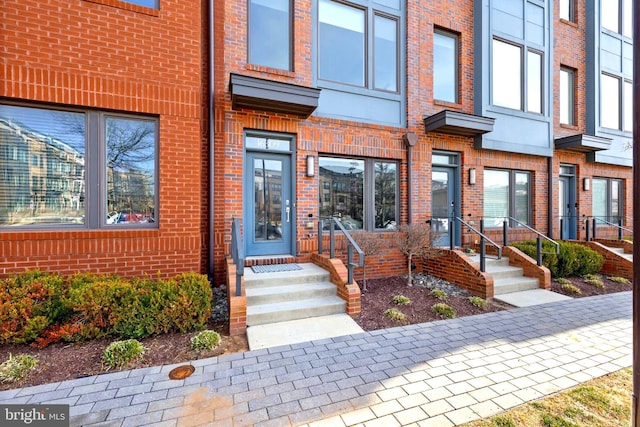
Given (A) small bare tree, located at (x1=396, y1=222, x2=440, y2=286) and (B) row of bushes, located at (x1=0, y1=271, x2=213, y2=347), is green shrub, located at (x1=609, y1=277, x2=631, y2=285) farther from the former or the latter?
(B) row of bushes, located at (x1=0, y1=271, x2=213, y2=347)

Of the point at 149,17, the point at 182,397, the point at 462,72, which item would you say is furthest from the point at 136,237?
the point at 462,72

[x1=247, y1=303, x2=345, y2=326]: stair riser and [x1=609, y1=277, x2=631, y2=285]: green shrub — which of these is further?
[x1=609, y1=277, x2=631, y2=285]: green shrub

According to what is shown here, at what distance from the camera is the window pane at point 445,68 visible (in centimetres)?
788

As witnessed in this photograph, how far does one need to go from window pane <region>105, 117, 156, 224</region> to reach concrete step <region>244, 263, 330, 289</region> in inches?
73.9

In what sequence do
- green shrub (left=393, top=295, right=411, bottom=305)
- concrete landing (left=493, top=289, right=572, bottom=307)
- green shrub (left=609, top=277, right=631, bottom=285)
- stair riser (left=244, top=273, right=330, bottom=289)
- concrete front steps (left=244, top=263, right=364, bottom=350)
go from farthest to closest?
green shrub (left=609, top=277, right=631, bottom=285), concrete landing (left=493, top=289, right=572, bottom=307), green shrub (left=393, top=295, right=411, bottom=305), stair riser (left=244, top=273, right=330, bottom=289), concrete front steps (left=244, top=263, right=364, bottom=350)

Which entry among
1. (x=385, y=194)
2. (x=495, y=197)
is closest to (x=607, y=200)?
(x=495, y=197)

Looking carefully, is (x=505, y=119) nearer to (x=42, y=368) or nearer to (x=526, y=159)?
(x=526, y=159)

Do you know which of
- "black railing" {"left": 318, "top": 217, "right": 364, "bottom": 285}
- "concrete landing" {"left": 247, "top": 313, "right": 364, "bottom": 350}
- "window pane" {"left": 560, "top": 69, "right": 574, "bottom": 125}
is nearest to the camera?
"concrete landing" {"left": 247, "top": 313, "right": 364, "bottom": 350}

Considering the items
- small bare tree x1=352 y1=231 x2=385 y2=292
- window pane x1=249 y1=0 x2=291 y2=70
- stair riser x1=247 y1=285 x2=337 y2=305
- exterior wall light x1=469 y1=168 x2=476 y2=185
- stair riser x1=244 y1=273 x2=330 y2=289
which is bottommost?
stair riser x1=247 y1=285 x2=337 y2=305

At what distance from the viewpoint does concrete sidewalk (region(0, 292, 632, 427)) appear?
2.54 m

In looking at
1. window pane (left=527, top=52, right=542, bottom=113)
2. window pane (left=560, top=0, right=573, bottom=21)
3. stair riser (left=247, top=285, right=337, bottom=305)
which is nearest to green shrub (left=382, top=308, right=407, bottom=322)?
stair riser (left=247, top=285, right=337, bottom=305)

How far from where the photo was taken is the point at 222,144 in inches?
222

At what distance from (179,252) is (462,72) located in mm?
8142

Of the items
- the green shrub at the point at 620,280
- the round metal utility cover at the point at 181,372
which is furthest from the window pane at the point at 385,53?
the green shrub at the point at 620,280
